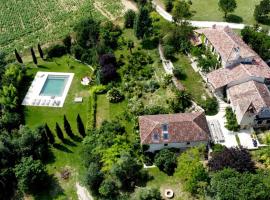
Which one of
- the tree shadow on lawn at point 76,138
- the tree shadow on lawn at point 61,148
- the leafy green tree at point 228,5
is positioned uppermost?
the leafy green tree at point 228,5

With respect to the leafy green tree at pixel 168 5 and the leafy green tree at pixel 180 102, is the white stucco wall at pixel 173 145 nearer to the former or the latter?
the leafy green tree at pixel 180 102

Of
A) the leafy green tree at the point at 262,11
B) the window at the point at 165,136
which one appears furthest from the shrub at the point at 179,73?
the leafy green tree at the point at 262,11

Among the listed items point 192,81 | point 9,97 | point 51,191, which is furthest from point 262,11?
point 51,191

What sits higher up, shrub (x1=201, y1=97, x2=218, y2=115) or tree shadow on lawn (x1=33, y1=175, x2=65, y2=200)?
shrub (x1=201, y1=97, x2=218, y2=115)

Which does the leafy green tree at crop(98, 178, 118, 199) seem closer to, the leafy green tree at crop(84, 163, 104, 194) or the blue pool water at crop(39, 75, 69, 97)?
the leafy green tree at crop(84, 163, 104, 194)

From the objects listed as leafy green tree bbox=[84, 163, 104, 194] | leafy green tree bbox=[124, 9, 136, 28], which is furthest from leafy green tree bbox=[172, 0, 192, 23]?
leafy green tree bbox=[84, 163, 104, 194]

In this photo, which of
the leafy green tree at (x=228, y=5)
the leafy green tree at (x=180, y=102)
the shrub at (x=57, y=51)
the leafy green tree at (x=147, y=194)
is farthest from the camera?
the leafy green tree at (x=228, y=5)
